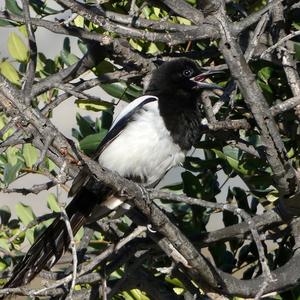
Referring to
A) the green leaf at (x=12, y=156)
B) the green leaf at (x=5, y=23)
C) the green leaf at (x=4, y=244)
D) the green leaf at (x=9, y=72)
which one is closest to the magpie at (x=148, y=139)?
the green leaf at (x=4, y=244)

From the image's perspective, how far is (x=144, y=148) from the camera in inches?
131

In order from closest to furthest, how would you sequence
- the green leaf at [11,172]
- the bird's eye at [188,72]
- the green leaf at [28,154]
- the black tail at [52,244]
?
the black tail at [52,244], the green leaf at [11,172], the green leaf at [28,154], the bird's eye at [188,72]

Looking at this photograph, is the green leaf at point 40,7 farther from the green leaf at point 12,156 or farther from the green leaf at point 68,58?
the green leaf at point 12,156

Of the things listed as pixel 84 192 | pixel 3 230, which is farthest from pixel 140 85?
pixel 3 230

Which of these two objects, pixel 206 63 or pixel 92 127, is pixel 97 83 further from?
pixel 206 63

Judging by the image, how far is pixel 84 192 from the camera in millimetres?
3363

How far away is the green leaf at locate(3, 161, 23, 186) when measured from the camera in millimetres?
3053

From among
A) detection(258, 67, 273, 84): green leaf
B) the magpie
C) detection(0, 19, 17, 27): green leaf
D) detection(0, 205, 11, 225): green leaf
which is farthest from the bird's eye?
detection(0, 205, 11, 225): green leaf

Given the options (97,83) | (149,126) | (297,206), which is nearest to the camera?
(297,206)

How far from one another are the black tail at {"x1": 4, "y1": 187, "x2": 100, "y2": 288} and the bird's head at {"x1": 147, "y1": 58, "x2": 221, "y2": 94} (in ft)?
1.70

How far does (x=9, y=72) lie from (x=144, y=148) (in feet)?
1.99

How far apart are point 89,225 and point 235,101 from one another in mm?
713

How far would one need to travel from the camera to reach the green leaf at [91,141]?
322 centimetres

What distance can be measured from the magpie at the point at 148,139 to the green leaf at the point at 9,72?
0.43 metres
